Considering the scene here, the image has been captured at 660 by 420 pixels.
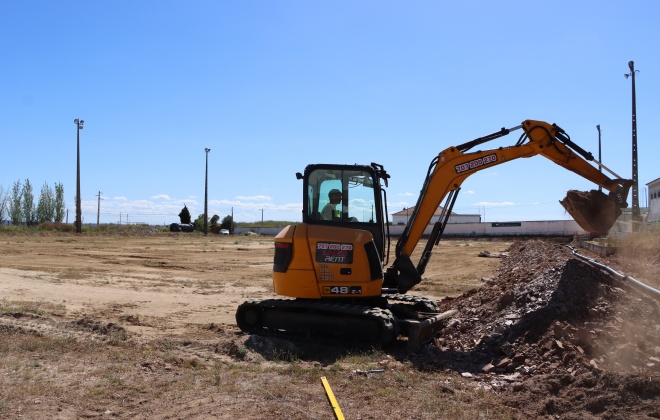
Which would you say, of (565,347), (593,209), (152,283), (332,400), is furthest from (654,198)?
(332,400)

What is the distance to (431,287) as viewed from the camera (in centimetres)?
1952

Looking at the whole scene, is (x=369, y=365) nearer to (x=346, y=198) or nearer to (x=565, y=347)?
(x=565, y=347)

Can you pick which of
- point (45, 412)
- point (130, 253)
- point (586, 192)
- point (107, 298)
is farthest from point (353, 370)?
point (130, 253)

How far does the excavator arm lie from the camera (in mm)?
9905

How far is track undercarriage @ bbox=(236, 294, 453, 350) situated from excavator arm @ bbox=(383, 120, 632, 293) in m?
0.76

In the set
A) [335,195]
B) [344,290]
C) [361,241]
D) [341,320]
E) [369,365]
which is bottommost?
[369,365]

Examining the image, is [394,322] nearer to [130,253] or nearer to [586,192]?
[586,192]

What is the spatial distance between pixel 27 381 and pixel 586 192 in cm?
932

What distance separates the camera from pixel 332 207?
9.77 meters

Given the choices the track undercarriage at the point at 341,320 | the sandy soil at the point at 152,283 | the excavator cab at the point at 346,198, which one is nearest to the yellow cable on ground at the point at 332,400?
the track undercarriage at the point at 341,320

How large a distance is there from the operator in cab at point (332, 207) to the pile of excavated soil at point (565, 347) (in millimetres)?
2482

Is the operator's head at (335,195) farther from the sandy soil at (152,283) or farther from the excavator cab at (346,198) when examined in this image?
the sandy soil at (152,283)

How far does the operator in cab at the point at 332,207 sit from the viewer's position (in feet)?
31.9

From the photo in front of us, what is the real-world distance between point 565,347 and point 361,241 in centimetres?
331
